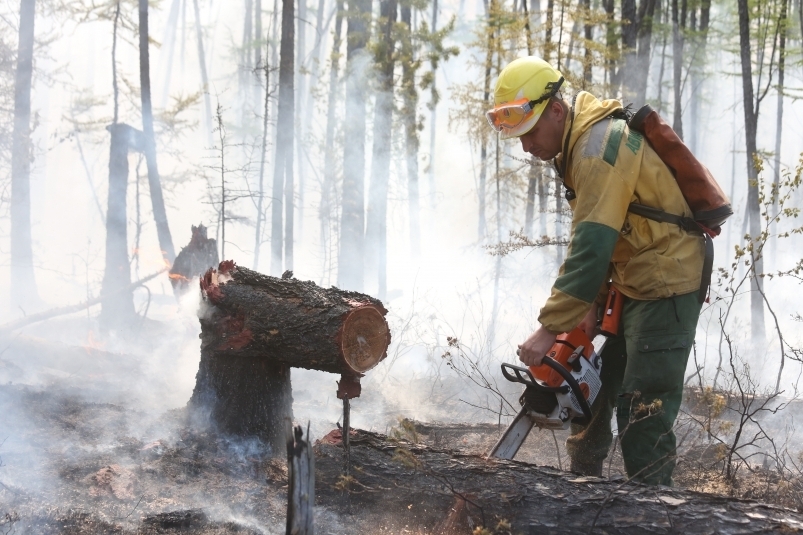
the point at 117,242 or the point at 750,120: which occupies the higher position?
the point at 750,120

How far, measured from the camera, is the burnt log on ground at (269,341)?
3674 mm

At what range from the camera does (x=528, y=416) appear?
10.1 feet

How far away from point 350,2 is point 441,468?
11569 mm

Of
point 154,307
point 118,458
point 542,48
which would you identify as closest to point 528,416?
point 118,458

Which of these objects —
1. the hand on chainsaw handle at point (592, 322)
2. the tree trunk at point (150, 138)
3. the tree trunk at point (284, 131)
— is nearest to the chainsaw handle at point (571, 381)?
the hand on chainsaw handle at point (592, 322)

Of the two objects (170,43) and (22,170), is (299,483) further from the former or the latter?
(170,43)

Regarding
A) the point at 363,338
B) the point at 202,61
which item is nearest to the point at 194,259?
the point at 363,338

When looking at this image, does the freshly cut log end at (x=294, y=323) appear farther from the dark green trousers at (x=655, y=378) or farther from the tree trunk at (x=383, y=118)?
the tree trunk at (x=383, y=118)

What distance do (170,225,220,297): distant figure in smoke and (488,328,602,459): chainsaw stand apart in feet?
20.6

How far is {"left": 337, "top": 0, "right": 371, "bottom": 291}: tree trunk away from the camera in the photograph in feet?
40.6

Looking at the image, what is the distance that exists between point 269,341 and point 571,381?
72.6 inches

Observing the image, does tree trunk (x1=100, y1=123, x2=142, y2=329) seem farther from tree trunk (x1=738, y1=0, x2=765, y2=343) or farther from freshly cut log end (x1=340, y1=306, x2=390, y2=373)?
tree trunk (x1=738, y1=0, x2=765, y2=343)

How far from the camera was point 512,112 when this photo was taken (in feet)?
10.1

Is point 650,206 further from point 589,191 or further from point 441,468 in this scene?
point 441,468
